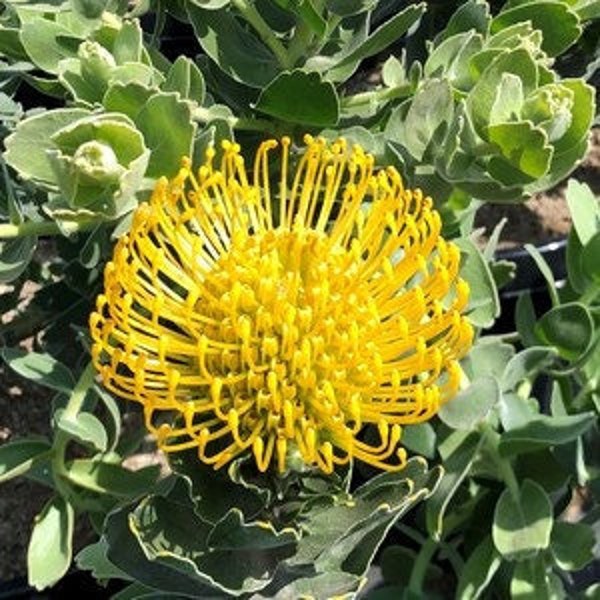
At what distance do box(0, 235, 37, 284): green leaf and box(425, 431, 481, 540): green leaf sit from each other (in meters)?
0.41

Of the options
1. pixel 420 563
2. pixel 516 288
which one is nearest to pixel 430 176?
pixel 420 563

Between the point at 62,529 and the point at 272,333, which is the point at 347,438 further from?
the point at 62,529

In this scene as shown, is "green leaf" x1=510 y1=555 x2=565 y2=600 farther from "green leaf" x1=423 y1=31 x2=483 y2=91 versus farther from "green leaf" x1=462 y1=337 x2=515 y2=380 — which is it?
"green leaf" x1=423 y1=31 x2=483 y2=91

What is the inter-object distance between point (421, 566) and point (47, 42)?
0.66 m

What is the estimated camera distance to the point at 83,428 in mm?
981

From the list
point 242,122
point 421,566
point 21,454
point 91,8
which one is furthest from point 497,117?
point 421,566

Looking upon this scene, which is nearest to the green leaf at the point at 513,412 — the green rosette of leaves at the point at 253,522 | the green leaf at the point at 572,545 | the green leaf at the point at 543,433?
the green leaf at the point at 543,433

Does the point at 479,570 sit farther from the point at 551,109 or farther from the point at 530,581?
the point at 551,109

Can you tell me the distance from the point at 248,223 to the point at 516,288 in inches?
32.3

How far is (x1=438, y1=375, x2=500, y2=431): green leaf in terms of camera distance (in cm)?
103

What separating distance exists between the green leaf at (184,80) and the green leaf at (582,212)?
15.0 inches

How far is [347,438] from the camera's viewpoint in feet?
2.74

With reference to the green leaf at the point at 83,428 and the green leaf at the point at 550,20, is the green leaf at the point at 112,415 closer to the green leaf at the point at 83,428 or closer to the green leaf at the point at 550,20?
the green leaf at the point at 83,428

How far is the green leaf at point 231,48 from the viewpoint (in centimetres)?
105
